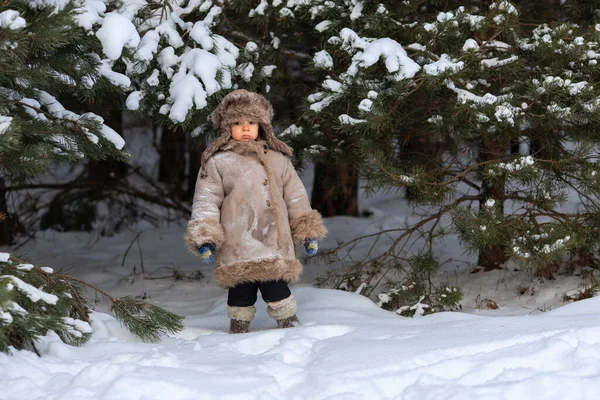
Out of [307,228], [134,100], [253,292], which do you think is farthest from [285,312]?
[134,100]

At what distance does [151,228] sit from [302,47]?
4742 mm

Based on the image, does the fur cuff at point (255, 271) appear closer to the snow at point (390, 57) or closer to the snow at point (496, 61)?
the snow at point (390, 57)

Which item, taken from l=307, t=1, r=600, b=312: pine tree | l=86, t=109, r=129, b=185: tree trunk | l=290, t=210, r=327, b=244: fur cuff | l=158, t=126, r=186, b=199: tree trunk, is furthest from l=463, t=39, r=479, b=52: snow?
l=158, t=126, r=186, b=199: tree trunk

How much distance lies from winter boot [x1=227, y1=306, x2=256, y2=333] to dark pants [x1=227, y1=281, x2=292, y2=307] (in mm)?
29

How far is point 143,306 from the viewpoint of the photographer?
4.34 meters

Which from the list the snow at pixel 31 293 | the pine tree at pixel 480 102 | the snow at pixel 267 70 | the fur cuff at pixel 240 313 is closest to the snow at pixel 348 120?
the pine tree at pixel 480 102

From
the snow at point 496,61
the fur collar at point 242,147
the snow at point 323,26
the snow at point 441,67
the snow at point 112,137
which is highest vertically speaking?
the snow at point 323,26

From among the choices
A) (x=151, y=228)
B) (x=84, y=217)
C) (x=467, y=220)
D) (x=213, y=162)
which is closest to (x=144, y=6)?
(x=213, y=162)

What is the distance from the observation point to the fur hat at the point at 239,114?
4.52 m

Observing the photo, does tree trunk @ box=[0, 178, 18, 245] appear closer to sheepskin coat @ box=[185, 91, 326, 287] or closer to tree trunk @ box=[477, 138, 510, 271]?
sheepskin coat @ box=[185, 91, 326, 287]

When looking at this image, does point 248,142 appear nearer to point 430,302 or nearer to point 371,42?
point 371,42

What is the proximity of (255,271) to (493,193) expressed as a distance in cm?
243

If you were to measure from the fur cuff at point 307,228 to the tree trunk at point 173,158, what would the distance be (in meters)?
5.66

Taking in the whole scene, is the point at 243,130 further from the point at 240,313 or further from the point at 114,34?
the point at 240,313
